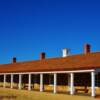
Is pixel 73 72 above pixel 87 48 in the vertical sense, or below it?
below

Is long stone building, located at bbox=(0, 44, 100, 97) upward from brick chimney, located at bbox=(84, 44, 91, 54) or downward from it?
downward

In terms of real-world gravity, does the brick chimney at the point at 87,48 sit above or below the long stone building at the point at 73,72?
above

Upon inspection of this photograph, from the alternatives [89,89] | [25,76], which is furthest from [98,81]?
[25,76]

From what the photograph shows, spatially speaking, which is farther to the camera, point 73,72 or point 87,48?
point 87,48

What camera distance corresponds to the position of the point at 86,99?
26.0 metres

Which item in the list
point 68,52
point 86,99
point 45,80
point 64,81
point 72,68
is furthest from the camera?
point 68,52

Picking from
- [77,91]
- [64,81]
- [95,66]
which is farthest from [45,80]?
[95,66]

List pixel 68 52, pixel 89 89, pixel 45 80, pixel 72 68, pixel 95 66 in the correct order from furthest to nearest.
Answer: pixel 68 52, pixel 45 80, pixel 89 89, pixel 72 68, pixel 95 66

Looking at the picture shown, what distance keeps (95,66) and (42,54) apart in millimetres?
21899

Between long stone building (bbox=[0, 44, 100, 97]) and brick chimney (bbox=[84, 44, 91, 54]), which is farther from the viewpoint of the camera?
brick chimney (bbox=[84, 44, 91, 54])

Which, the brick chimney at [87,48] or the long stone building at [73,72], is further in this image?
the brick chimney at [87,48]

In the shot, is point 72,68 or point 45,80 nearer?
point 72,68

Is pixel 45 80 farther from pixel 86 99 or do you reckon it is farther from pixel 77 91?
pixel 86 99

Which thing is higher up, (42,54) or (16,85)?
(42,54)
